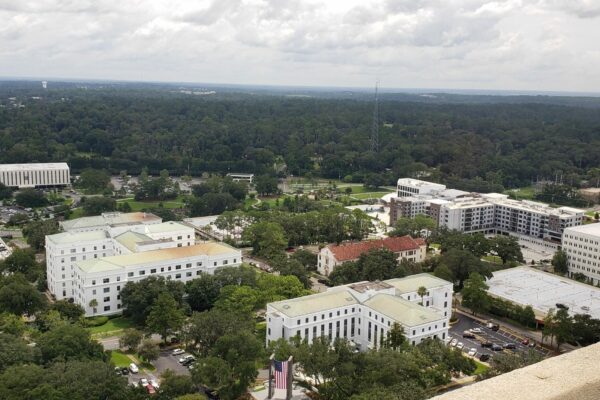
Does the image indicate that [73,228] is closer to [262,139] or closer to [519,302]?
[519,302]

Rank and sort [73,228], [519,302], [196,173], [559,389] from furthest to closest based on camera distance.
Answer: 1. [196,173]
2. [73,228]
3. [519,302]
4. [559,389]

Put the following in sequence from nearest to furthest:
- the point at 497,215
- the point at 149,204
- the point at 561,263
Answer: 1. the point at 561,263
2. the point at 497,215
3. the point at 149,204

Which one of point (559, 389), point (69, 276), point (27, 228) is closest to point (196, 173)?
point (27, 228)

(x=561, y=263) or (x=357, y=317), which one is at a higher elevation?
(x=357, y=317)

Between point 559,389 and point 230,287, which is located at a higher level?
point 559,389

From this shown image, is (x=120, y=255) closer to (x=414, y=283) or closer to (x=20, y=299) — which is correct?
(x=20, y=299)

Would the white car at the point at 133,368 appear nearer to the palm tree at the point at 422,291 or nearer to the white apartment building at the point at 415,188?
the palm tree at the point at 422,291

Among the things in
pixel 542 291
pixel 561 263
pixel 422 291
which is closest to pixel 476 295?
pixel 422 291
